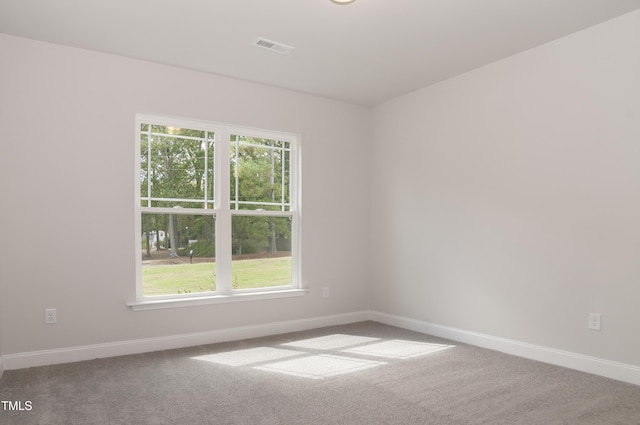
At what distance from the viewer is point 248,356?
3.79 metres

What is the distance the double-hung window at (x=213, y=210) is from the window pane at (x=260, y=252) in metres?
0.01

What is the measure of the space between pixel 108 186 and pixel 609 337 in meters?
4.33

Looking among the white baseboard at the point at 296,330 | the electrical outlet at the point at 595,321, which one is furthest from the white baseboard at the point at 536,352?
the electrical outlet at the point at 595,321

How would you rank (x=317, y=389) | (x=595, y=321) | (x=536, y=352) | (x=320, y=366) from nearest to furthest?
(x=317, y=389), (x=595, y=321), (x=320, y=366), (x=536, y=352)

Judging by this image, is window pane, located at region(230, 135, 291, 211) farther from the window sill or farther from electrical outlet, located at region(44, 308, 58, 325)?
electrical outlet, located at region(44, 308, 58, 325)

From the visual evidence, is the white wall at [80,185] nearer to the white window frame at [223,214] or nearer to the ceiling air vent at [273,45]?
the white window frame at [223,214]

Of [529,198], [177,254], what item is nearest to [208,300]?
[177,254]

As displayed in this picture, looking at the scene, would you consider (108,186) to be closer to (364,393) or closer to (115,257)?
(115,257)

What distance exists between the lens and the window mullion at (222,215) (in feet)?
14.6

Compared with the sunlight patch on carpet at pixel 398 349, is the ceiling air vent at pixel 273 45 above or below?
above

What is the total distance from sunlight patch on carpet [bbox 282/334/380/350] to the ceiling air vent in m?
2.78

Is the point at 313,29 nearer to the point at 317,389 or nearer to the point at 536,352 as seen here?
the point at 317,389

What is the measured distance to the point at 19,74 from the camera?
11.5 ft

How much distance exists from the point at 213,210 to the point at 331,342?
182cm
